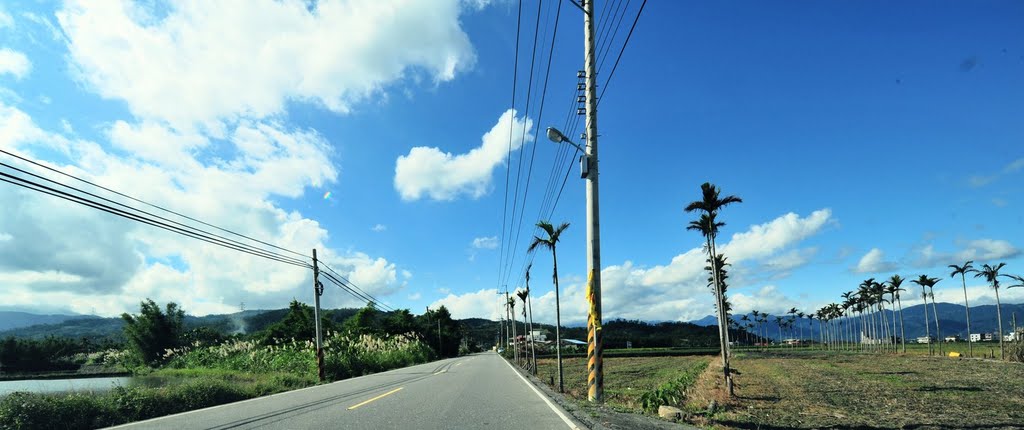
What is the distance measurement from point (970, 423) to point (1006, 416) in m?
2.27

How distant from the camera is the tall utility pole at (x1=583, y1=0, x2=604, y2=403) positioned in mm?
12789

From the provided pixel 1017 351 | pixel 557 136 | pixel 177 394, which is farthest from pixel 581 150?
pixel 1017 351

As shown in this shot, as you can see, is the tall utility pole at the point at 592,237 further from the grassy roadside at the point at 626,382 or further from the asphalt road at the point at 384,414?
the asphalt road at the point at 384,414

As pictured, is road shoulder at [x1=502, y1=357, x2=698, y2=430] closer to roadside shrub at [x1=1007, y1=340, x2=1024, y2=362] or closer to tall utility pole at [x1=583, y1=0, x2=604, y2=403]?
tall utility pole at [x1=583, y1=0, x2=604, y2=403]

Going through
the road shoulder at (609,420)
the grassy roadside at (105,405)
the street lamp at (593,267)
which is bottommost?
the road shoulder at (609,420)

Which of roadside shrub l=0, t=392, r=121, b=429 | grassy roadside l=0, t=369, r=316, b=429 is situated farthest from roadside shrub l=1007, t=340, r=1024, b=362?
roadside shrub l=0, t=392, r=121, b=429

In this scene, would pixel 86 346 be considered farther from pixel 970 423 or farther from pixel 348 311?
pixel 970 423

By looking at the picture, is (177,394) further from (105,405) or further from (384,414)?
(384,414)

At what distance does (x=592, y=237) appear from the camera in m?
13.2

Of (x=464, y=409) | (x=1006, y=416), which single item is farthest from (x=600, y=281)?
(x=1006, y=416)

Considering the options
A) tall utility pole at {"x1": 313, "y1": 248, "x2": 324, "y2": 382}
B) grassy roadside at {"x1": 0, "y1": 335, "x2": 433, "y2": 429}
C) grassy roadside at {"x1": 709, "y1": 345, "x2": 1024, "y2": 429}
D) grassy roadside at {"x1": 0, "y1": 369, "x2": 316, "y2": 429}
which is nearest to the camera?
grassy roadside at {"x1": 0, "y1": 369, "x2": 316, "y2": 429}

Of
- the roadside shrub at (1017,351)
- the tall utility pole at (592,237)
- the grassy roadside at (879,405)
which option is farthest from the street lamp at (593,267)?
the roadside shrub at (1017,351)

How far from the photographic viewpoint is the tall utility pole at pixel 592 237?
12.8 meters

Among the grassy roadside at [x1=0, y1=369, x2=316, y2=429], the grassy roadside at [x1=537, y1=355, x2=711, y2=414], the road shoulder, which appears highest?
the grassy roadside at [x1=0, y1=369, x2=316, y2=429]
